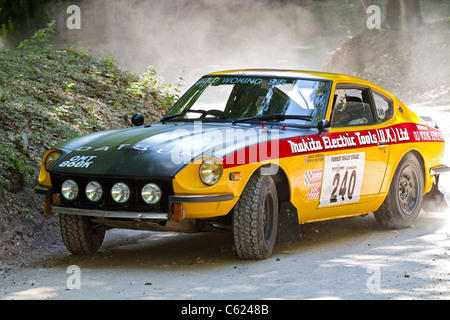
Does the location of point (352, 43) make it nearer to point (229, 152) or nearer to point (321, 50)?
point (321, 50)

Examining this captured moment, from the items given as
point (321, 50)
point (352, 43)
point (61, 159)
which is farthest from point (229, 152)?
point (321, 50)

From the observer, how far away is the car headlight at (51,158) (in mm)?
7480

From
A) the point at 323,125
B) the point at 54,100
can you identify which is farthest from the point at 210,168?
the point at 54,100

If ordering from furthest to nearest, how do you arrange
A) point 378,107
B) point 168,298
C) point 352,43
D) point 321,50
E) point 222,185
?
point 321,50 < point 352,43 < point 378,107 < point 222,185 < point 168,298

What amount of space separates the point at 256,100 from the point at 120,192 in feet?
6.49

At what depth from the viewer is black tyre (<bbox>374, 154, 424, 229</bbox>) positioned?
8977 mm

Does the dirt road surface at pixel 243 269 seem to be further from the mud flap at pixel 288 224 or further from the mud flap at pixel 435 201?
the mud flap at pixel 435 201

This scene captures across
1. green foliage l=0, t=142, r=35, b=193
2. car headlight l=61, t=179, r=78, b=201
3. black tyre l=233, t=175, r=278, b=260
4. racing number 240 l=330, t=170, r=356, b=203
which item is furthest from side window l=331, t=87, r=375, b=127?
green foliage l=0, t=142, r=35, b=193

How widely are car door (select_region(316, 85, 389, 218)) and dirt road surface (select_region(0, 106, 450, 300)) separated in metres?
0.43

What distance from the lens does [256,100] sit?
8227mm

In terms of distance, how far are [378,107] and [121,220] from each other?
11.3 feet

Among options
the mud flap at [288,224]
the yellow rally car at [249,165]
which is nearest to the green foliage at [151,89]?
the yellow rally car at [249,165]

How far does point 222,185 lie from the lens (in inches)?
269

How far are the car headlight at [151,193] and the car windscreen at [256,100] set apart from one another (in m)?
1.54
